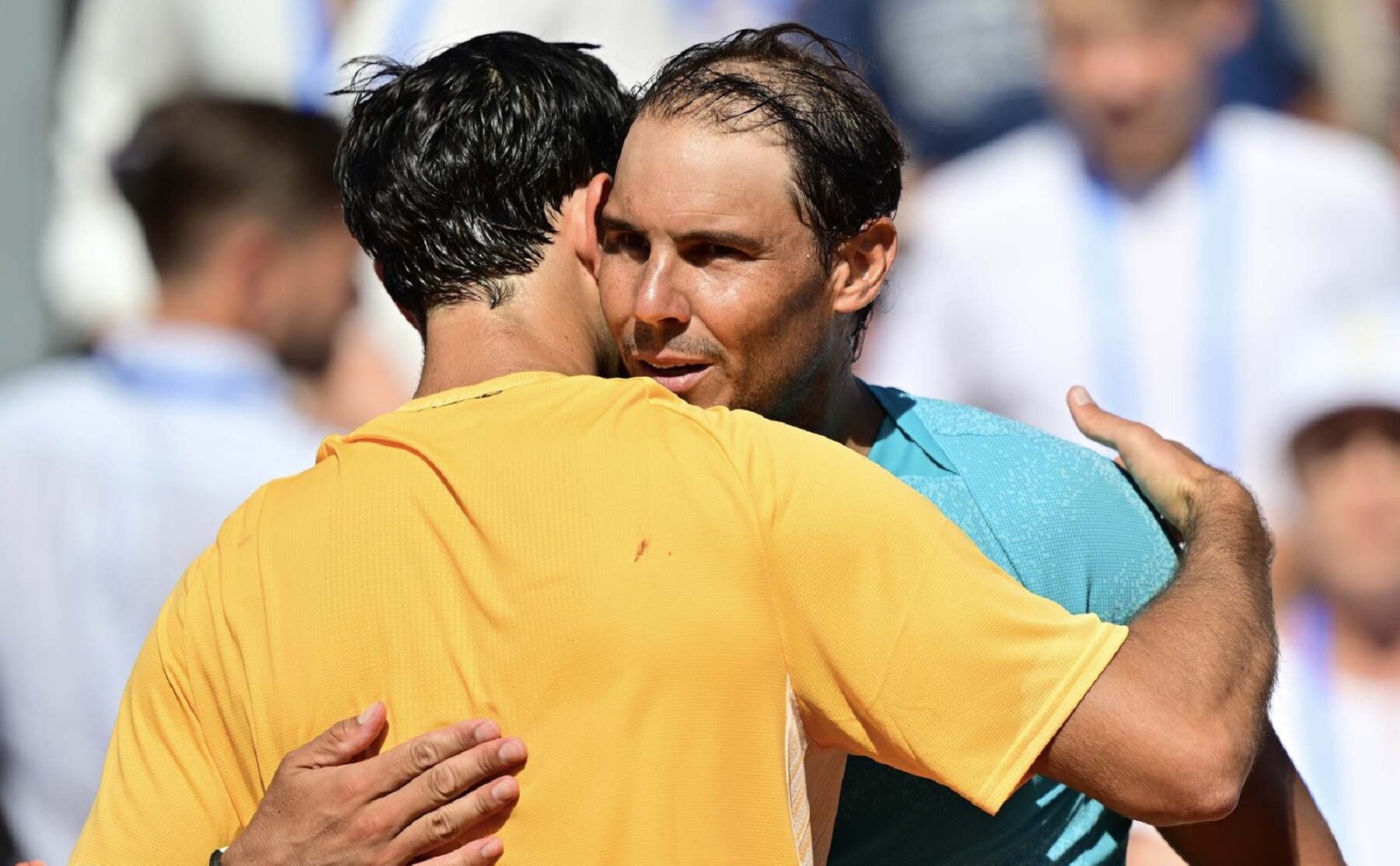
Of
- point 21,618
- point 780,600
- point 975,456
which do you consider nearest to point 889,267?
point 975,456

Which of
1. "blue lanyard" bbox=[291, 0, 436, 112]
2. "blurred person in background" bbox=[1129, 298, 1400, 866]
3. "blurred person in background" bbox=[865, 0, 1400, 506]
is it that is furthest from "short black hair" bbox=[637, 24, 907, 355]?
"blue lanyard" bbox=[291, 0, 436, 112]

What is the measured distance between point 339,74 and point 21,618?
170cm

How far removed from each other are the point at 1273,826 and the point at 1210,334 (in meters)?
2.39

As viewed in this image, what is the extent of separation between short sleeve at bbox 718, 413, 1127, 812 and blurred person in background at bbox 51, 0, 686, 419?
10.5ft

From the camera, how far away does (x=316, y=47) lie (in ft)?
15.5

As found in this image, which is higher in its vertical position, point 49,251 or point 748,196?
point 49,251

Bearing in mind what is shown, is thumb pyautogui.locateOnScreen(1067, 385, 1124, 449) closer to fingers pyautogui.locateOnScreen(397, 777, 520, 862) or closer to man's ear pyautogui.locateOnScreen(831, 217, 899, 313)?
man's ear pyautogui.locateOnScreen(831, 217, 899, 313)

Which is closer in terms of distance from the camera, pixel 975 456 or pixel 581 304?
pixel 581 304

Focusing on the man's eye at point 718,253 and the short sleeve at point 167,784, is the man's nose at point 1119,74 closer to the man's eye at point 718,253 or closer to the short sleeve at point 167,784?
the man's eye at point 718,253

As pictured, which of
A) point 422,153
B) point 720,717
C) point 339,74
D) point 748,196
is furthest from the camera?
point 339,74

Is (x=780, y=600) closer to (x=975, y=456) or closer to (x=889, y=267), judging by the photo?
(x=975, y=456)

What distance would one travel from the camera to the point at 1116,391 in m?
4.29

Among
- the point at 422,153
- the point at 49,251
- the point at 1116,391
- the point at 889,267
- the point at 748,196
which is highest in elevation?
the point at 49,251

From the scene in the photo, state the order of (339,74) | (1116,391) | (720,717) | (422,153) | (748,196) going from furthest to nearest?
(339,74) → (1116,391) → (748,196) → (422,153) → (720,717)
